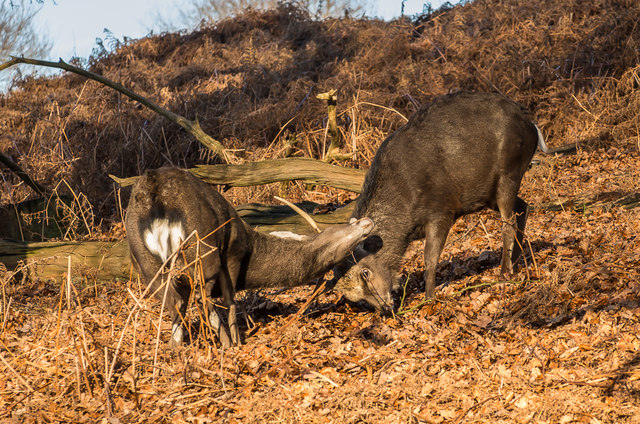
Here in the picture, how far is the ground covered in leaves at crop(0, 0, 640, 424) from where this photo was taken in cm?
468

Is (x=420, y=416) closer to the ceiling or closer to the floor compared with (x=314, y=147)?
Result: closer to the floor

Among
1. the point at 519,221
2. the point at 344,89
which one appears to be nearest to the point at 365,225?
the point at 519,221

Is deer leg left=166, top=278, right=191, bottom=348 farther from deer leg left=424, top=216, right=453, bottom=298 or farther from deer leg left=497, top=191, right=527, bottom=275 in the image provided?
deer leg left=497, top=191, right=527, bottom=275

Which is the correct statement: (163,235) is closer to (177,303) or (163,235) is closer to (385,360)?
(177,303)

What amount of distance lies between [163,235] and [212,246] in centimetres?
45

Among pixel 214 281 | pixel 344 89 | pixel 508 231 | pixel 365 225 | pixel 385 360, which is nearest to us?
pixel 385 360

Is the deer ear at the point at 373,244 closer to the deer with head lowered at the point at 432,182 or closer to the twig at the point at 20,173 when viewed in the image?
the deer with head lowered at the point at 432,182

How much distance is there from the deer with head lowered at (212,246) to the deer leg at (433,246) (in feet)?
2.99

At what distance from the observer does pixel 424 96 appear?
15.4 meters

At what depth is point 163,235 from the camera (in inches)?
215

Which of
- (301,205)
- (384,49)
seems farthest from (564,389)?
(384,49)

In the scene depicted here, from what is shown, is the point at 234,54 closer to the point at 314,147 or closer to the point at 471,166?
the point at 314,147

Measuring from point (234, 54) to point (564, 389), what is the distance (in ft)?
57.7

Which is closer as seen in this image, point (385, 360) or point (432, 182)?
point (385, 360)
